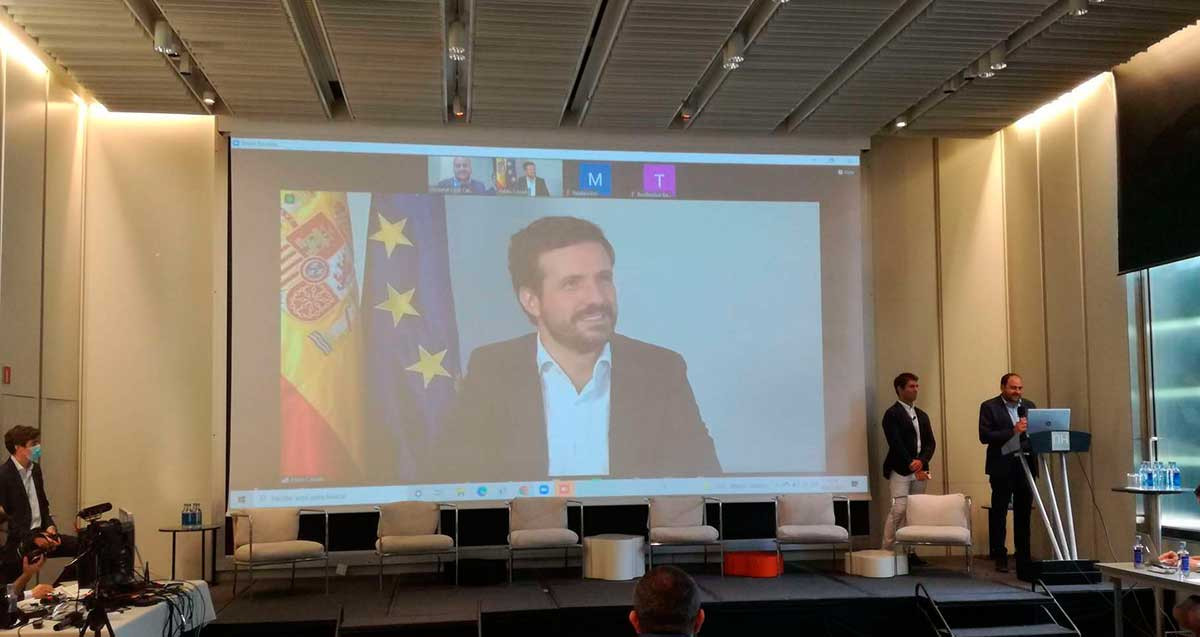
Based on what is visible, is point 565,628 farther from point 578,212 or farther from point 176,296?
point 176,296

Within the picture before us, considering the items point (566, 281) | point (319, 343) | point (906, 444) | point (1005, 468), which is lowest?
point (1005, 468)

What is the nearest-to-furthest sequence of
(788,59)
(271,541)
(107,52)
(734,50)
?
(107,52), (734,50), (788,59), (271,541)

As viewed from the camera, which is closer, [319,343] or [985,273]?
[319,343]

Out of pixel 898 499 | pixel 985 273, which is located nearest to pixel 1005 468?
pixel 898 499

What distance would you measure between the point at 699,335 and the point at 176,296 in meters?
4.17

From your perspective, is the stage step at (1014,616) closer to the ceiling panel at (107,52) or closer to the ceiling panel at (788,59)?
the ceiling panel at (788,59)

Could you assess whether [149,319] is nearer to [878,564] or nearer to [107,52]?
[107,52]

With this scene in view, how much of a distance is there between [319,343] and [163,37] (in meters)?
2.59

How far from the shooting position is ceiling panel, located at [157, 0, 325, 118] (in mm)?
6465

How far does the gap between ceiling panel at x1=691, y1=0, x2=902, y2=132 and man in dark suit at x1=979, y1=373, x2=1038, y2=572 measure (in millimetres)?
2739

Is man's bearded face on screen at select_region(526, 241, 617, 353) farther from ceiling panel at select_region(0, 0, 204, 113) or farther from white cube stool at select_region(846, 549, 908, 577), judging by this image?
ceiling panel at select_region(0, 0, 204, 113)

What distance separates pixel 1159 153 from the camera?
738 centimetres

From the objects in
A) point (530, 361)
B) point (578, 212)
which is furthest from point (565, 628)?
point (578, 212)

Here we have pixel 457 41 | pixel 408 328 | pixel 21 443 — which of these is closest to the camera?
pixel 21 443
